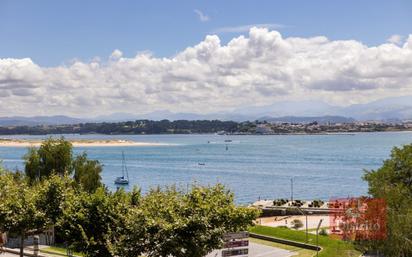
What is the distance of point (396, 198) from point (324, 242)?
890 cm

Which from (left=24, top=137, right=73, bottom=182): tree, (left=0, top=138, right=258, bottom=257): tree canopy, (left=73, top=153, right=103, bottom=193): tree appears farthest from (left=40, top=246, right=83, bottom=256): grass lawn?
(left=24, top=137, right=73, bottom=182): tree

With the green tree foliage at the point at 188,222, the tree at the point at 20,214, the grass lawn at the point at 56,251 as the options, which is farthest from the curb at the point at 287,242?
the tree at the point at 20,214

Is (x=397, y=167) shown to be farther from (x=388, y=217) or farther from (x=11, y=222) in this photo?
(x=11, y=222)

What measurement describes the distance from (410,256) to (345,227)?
7.05 meters

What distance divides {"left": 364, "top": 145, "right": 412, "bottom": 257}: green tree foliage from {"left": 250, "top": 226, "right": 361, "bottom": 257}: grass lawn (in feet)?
14.3

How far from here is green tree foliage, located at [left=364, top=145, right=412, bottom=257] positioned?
34.4 metres

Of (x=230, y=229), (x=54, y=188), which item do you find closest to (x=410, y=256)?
(x=230, y=229)

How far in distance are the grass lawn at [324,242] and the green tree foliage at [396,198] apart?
171 inches

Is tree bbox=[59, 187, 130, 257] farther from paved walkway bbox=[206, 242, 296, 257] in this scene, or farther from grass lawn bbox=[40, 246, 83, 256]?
paved walkway bbox=[206, 242, 296, 257]

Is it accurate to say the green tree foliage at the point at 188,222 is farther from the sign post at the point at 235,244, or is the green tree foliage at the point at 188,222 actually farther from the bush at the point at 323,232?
the bush at the point at 323,232

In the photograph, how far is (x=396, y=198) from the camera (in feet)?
129

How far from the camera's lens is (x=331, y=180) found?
125 metres

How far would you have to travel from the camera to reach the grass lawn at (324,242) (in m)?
42.2

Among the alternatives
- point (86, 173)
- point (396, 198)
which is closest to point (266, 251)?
point (396, 198)
